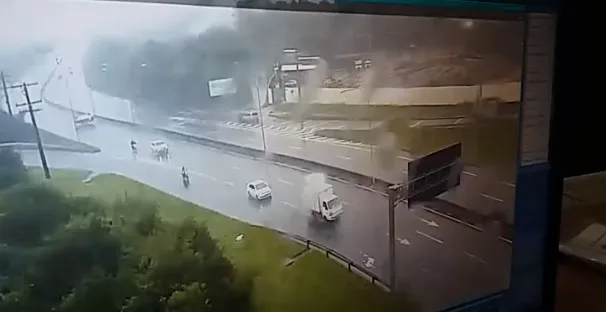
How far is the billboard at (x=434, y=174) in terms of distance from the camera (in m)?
0.94

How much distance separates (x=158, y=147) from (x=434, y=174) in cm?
42

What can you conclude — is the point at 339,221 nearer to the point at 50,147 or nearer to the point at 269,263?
the point at 269,263

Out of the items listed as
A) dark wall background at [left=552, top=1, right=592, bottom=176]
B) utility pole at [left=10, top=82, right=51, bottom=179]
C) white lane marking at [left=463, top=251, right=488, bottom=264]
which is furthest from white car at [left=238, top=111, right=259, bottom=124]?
dark wall background at [left=552, top=1, right=592, bottom=176]

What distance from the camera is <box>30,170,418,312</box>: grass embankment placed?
2.29ft

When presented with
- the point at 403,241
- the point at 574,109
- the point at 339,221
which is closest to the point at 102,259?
the point at 339,221

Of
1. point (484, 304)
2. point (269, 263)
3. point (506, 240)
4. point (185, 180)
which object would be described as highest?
point (185, 180)

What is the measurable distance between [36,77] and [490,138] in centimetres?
67

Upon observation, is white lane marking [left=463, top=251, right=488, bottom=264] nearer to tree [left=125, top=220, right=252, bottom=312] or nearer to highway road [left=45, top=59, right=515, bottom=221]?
highway road [left=45, top=59, right=515, bottom=221]

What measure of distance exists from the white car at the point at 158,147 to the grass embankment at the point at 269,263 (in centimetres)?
4

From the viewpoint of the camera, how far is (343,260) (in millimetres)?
888

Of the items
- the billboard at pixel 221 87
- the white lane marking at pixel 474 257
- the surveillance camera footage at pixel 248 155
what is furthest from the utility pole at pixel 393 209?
the billboard at pixel 221 87

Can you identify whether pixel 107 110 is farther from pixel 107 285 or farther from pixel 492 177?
pixel 492 177

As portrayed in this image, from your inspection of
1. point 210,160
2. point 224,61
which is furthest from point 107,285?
point 224,61

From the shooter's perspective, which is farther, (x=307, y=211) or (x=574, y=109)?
(x=574, y=109)
